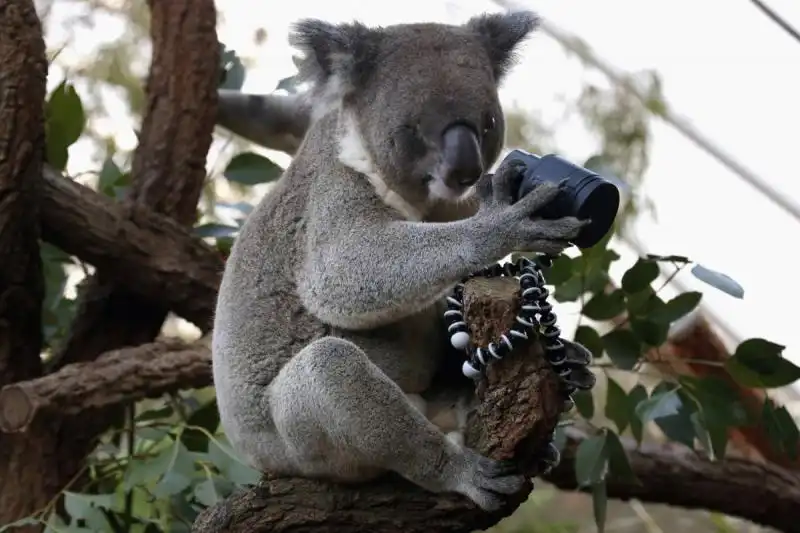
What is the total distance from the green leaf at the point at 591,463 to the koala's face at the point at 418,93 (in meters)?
1.34

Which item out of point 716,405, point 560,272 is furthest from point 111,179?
point 716,405

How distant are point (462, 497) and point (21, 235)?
207cm

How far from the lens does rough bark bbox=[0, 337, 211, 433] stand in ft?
10.5

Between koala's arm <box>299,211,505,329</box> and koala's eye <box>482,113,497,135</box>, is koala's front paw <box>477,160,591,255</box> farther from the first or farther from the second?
koala's eye <box>482,113,497,135</box>

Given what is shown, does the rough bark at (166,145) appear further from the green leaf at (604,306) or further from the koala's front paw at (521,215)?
the koala's front paw at (521,215)

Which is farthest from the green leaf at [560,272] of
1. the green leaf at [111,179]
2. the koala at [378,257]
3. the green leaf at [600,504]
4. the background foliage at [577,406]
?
the green leaf at [111,179]

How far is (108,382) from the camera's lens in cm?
330

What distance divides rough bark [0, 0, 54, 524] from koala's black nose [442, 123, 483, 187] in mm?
1766

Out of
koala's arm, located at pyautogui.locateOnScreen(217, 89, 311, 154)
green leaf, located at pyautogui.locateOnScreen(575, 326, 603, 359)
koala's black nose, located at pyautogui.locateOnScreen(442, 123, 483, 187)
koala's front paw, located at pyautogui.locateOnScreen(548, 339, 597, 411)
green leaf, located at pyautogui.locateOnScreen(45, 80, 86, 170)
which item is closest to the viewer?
koala's front paw, located at pyautogui.locateOnScreen(548, 339, 597, 411)

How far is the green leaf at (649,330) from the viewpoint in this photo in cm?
337

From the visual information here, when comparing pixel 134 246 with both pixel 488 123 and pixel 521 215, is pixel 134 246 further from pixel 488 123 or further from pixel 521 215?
pixel 521 215

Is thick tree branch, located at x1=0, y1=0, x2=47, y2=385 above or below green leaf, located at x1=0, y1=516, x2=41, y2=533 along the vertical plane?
above

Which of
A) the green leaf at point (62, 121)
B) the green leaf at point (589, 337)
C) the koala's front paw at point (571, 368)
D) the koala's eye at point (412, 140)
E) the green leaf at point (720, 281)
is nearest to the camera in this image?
the koala's front paw at point (571, 368)

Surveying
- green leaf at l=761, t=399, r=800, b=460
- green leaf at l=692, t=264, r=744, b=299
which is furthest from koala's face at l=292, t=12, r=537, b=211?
green leaf at l=761, t=399, r=800, b=460
